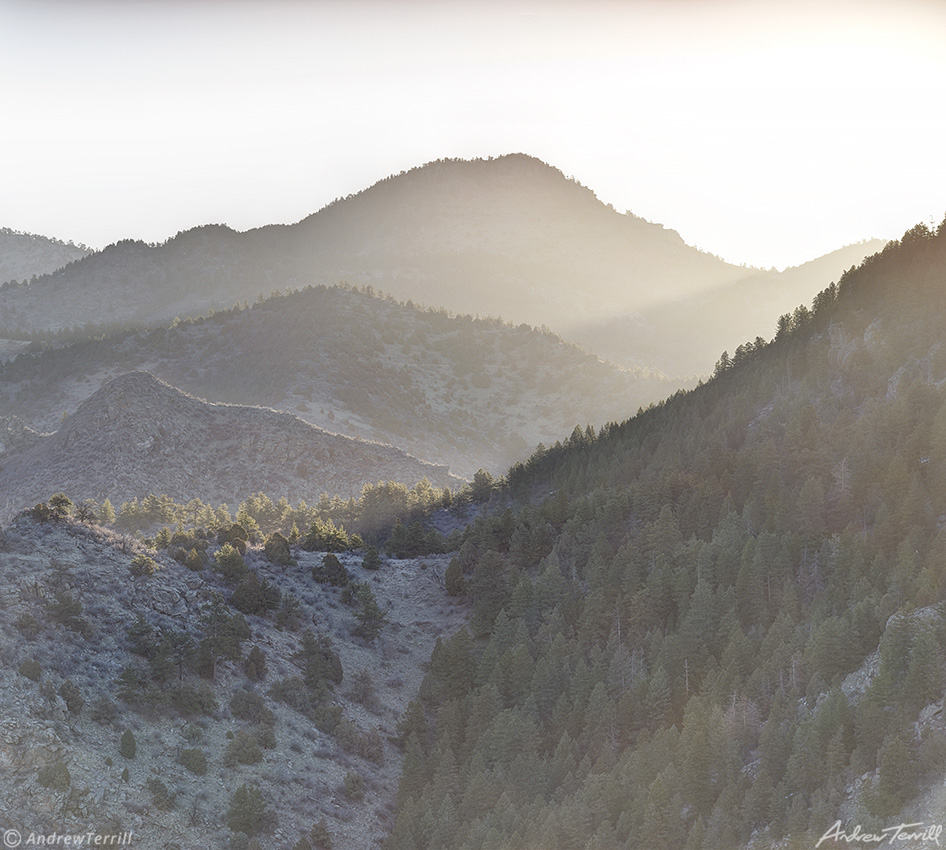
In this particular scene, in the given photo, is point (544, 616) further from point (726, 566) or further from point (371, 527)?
point (371, 527)

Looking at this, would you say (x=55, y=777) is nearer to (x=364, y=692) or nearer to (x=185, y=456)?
(x=364, y=692)

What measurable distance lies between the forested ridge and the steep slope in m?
55.6

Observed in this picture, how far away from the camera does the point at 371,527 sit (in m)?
136

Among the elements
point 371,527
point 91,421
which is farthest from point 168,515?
point 91,421

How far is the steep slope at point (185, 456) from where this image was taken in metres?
163

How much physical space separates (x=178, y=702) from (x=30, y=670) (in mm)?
10764

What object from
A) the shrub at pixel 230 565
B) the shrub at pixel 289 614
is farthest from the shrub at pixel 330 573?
the shrub at pixel 230 565

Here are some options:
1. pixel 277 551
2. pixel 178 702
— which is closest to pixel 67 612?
pixel 178 702

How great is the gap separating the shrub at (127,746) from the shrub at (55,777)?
17.2 feet

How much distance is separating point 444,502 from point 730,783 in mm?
76511

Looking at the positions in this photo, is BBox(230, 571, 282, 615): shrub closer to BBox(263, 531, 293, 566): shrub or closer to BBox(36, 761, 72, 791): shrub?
BBox(263, 531, 293, 566): shrub

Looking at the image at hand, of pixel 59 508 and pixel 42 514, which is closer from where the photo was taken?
pixel 42 514

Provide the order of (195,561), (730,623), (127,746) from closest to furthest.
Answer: (127,746), (730,623), (195,561)

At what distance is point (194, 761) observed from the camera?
74562 mm
